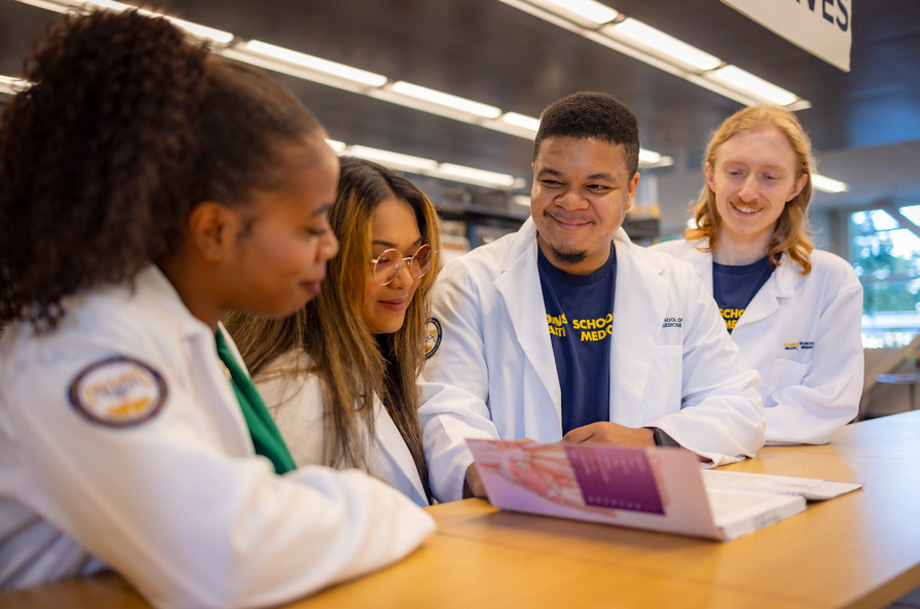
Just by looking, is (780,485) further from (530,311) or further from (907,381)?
(907,381)

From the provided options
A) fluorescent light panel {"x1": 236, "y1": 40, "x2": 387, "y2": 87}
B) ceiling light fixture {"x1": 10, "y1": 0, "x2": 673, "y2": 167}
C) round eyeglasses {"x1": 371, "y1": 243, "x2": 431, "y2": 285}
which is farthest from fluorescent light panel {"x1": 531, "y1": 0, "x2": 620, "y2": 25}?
round eyeglasses {"x1": 371, "y1": 243, "x2": 431, "y2": 285}

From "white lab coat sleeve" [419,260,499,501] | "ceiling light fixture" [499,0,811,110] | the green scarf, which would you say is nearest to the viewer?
the green scarf

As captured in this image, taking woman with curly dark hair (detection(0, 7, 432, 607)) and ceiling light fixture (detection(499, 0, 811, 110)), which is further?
ceiling light fixture (detection(499, 0, 811, 110))

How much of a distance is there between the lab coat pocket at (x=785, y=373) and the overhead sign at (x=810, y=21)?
3.50 ft

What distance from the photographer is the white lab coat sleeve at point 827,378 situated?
2.32 m

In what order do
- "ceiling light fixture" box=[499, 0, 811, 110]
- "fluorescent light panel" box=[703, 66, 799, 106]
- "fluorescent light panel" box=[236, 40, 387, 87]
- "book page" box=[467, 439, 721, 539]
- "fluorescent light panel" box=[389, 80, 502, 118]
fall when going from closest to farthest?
"book page" box=[467, 439, 721, 539], "ceiling light fixture" box=[499, 0, 811, 110], "fluorescent light panel" box=[236, 40, 387, 87], "fluorescent light panel" box=[703, 66, 799, 106], "fluorescent light panel" box=[389, 80, 502, 118]

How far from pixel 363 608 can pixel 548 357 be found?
125 cm

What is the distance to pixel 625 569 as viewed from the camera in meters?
0.99

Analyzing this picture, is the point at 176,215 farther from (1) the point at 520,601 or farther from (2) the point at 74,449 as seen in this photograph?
(1) the point at 520,601

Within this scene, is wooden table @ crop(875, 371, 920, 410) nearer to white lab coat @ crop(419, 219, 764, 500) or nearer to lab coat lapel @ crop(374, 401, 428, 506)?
white lab coat @ crop(419, 219, 764, 500)

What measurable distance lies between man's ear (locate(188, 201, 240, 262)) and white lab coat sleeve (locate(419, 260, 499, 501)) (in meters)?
0.77

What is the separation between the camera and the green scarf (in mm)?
1216

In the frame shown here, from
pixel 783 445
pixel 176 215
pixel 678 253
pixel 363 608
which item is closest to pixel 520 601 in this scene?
pixel 363 608

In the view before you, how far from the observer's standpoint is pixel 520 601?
0.88 metres
